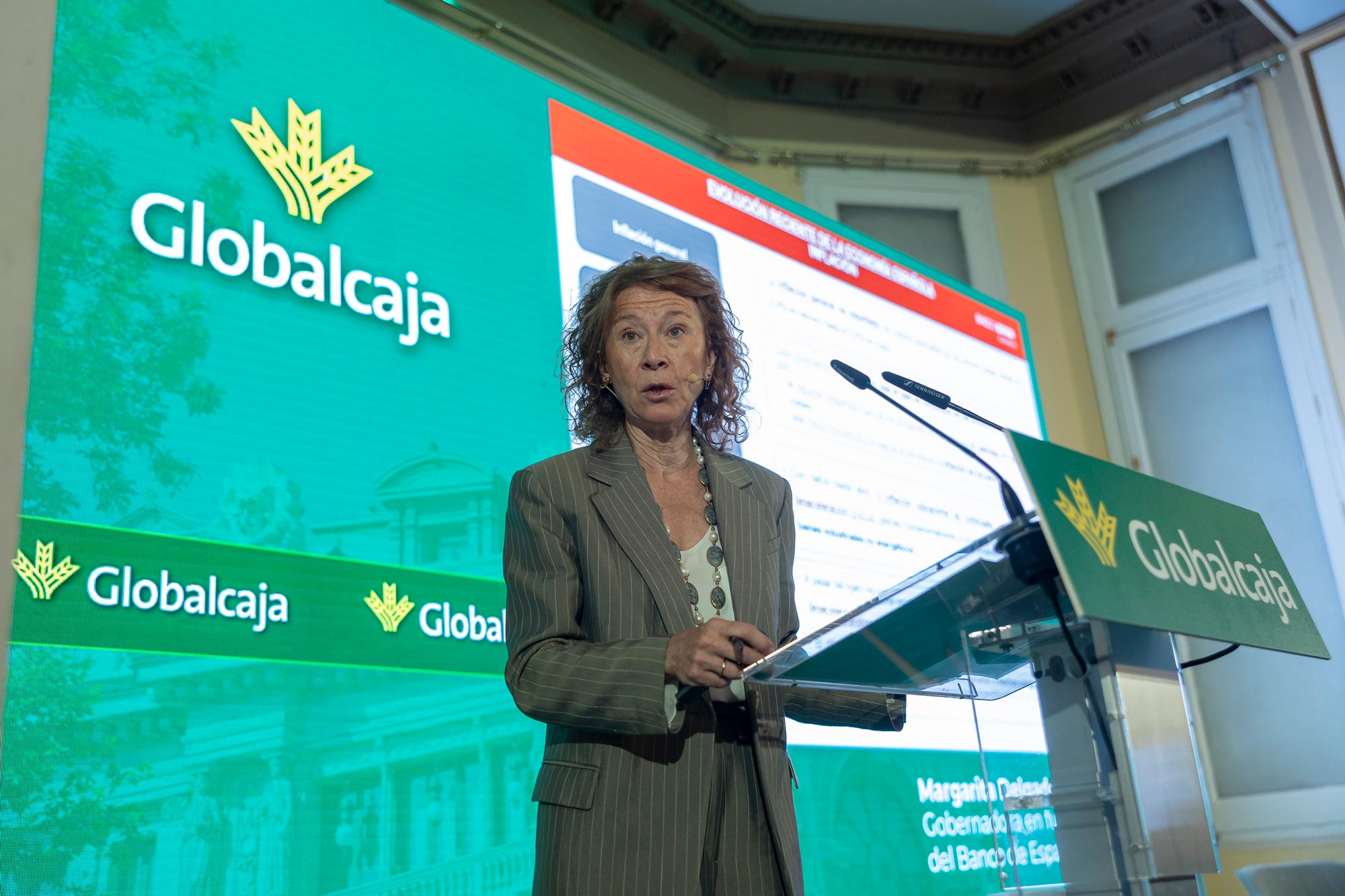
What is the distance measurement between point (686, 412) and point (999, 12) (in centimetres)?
474

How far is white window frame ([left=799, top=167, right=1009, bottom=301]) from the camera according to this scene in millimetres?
5539

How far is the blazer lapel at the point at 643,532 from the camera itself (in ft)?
4.79

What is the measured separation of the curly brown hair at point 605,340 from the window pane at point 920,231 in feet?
12.8

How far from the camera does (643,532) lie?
149 cm

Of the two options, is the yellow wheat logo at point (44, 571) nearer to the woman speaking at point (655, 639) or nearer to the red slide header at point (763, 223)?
the woman speaking at point (655, 639)

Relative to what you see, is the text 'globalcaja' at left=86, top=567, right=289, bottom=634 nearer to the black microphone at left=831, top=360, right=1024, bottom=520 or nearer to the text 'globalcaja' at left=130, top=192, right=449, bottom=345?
the text 'globalcaja' at left=130, top=192, right=449, bottom=345

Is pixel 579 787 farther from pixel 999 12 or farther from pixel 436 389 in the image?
pixel 999 12

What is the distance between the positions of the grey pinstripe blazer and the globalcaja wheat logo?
3.76 ft

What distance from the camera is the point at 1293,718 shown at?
197 inches

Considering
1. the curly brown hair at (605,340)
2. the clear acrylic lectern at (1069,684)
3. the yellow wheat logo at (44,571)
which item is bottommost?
the clear acrylic lectern at (1069,684)

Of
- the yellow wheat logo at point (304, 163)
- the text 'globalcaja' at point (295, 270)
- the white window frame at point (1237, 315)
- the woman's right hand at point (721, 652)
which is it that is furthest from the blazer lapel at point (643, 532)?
the white window frame at point (1237, 315)

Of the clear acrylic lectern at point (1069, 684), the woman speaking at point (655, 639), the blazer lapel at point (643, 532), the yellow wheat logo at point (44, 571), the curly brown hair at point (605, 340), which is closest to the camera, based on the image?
Answer: the clear acrylic lectern at point (1069, 684)

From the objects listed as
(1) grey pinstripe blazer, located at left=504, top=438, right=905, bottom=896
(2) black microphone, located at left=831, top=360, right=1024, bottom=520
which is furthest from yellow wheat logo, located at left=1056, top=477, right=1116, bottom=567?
(1) grey pinstripe blazer, located at left=504, top=438, right=905, bottom=896

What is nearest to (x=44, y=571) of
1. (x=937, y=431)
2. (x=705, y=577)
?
(x=705, y=577)
